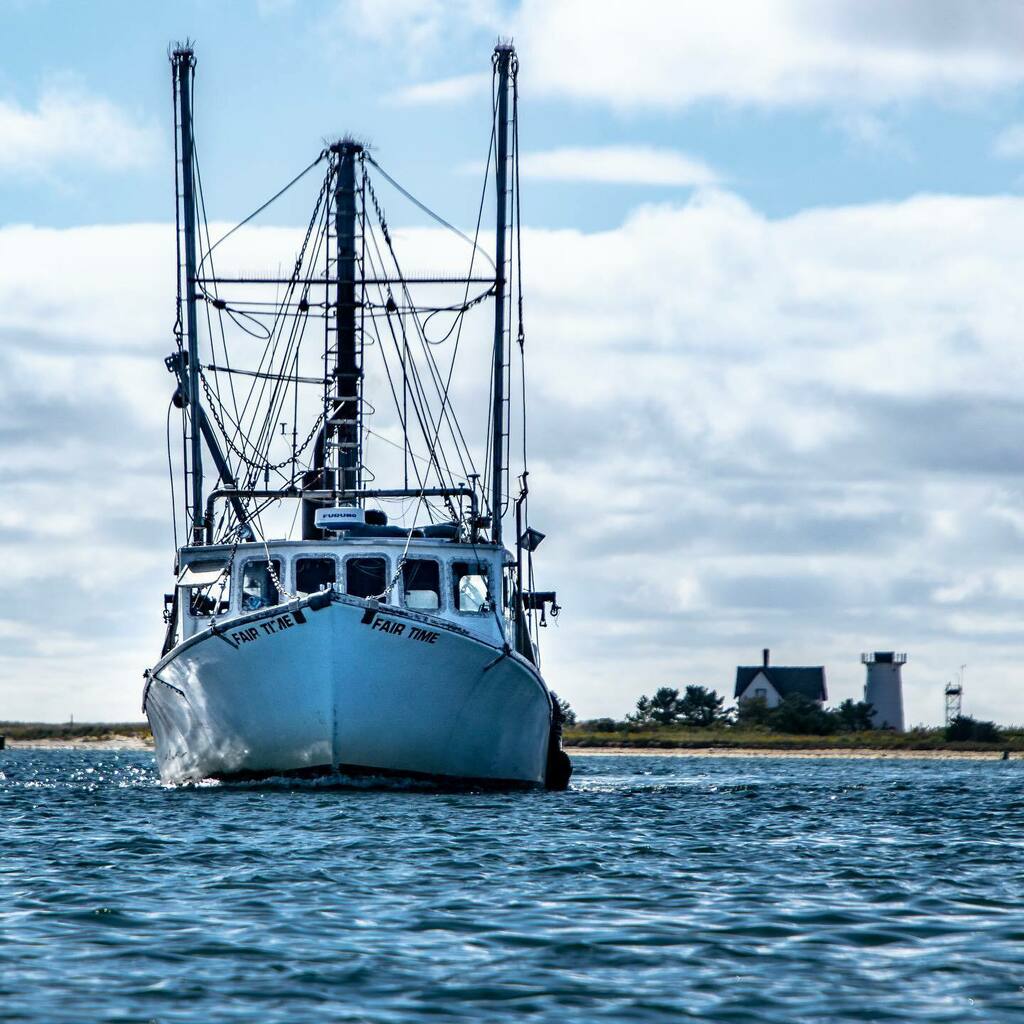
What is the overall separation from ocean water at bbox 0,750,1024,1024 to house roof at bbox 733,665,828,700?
92505 millimetres

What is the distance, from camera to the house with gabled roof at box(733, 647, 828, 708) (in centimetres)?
12162

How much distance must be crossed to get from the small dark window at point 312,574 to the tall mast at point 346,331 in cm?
351

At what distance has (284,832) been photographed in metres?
25.0

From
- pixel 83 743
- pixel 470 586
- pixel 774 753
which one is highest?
pixel 470 586

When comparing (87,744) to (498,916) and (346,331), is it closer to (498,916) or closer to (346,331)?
(346,331)

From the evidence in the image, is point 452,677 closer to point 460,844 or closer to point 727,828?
point 727,828

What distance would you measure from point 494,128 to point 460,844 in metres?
22.1

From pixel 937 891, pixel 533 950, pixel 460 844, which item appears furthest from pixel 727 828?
pixel 533 950

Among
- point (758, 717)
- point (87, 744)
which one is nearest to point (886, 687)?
point (758, 717)

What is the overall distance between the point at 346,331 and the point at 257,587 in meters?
6.81

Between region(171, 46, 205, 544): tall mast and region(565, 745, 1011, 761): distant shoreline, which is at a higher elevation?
region(171, 46, 205, 544): tall mast

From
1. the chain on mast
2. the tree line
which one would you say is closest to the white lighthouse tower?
the tree line

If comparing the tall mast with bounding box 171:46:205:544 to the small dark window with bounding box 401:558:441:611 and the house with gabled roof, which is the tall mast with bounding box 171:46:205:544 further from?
the house with gabled roof

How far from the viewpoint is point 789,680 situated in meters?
123
